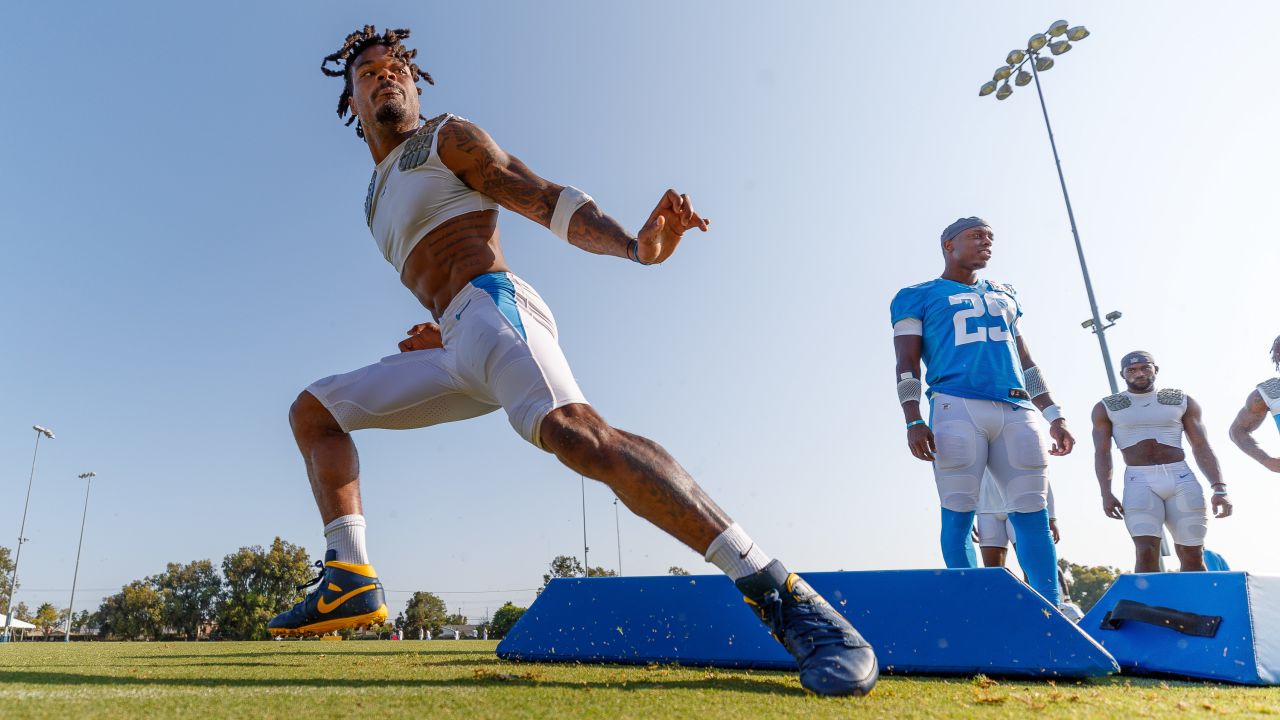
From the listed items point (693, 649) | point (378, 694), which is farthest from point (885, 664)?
point (378, 694)

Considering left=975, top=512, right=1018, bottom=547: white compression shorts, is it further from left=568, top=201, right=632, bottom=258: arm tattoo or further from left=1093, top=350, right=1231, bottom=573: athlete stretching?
left=568, top=201, right=632, bottom=258: arm tattoo

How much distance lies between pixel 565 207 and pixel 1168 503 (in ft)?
19.5

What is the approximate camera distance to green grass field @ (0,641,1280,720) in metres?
1.76

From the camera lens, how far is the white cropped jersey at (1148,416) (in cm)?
604

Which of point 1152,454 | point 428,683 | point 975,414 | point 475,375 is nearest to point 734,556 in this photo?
point 428,683

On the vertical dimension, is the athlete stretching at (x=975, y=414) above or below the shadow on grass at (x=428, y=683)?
above

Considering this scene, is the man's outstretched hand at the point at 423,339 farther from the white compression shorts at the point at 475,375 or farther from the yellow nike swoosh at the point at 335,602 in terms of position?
the yellow nike swoosh at the point at 335,602

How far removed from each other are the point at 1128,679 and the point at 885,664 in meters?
0.87

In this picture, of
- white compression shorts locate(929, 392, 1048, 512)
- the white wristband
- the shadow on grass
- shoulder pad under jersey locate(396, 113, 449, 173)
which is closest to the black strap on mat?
white compression shorts locate(929, 392, 1048, 512)

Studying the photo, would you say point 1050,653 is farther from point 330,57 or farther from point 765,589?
point 330,57

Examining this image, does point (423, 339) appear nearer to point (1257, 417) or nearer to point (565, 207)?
point (565, 207)

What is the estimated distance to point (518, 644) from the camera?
10.9 feet

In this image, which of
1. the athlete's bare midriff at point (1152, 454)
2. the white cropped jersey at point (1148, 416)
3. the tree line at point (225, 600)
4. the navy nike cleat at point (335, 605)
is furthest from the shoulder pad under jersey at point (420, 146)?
the tree line at point (225, 600)

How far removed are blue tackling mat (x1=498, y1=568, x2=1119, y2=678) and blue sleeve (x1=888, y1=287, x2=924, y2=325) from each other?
253 centimetres
